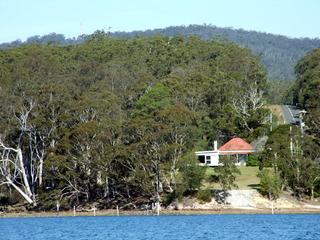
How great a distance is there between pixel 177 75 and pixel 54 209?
143 ft

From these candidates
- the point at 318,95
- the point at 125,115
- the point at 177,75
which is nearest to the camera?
the point at 125,115

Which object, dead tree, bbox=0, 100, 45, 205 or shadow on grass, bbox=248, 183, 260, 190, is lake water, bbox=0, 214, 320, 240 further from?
dead tree, bbox=0, 100, 45, 205

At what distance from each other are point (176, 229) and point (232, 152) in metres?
45.8

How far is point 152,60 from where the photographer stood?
14875 cm

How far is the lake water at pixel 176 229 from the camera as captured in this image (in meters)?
49.2

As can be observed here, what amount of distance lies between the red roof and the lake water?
32390 millimetres

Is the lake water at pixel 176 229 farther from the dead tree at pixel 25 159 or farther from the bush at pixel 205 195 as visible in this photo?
the dead tree at pixel 25 159

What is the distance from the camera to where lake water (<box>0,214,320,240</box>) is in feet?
161

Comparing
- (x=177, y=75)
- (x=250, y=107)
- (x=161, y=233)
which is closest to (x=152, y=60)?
(x=177, y=75)

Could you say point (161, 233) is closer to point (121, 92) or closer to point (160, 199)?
point (160, 199)

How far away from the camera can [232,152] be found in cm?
10106

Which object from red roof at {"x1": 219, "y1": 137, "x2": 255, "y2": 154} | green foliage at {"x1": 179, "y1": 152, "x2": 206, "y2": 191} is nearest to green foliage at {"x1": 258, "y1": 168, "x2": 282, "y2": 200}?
green foliage at {"x1": 179, "y1": 152, "x2": 206, "y2": 191}

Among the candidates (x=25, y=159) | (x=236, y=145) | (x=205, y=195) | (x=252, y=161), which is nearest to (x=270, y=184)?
(x=205, y=195)

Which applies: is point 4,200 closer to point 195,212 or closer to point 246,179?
point 195,212
